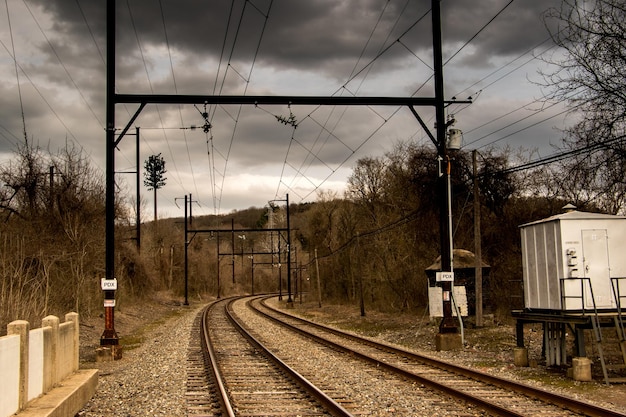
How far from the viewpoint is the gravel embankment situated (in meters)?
10.8

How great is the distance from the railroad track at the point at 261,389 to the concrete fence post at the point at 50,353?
7.54 ft

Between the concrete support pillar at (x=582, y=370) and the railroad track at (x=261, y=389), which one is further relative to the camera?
the concrete support pillar at (x=582, y=370)

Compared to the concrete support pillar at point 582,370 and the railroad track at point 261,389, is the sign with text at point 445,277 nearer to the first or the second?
the railroad track at point 261,389

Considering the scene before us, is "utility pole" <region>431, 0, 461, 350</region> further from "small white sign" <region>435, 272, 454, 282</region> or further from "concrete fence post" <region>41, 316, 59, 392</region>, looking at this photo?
"concrete fence post" <region>41, 316, 59, 392</region>

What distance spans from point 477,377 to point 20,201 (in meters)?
25.2

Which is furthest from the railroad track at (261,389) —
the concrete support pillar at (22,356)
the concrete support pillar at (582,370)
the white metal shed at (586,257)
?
the white metal shed at (586,257)

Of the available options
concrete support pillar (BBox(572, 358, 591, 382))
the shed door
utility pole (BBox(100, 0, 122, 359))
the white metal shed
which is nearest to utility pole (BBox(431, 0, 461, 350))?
the white metal shed

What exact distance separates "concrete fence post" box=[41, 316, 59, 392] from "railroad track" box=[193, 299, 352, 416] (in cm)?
230

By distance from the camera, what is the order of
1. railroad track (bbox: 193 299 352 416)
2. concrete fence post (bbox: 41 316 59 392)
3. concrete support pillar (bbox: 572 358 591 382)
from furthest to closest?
concrete support pillar (bbox: 572 358 591 382) → railroad track (bbox: 193 299 352 416) → concrete fence post (bbox: 41 316 59 392)

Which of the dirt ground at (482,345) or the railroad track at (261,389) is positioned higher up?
the railroad track at (261,389)

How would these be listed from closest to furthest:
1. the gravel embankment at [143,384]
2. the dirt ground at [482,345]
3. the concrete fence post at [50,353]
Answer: the concrete fence post at [50,353] → the gravel embankment at [143,384] → the dirt ground at [482,345]

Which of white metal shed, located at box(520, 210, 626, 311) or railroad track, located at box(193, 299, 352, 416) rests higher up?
white metal shed, located at box(520, 210, 626, 311)

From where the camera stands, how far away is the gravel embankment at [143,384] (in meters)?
10.8

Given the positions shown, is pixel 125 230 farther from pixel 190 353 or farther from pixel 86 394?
pixel 86 394
